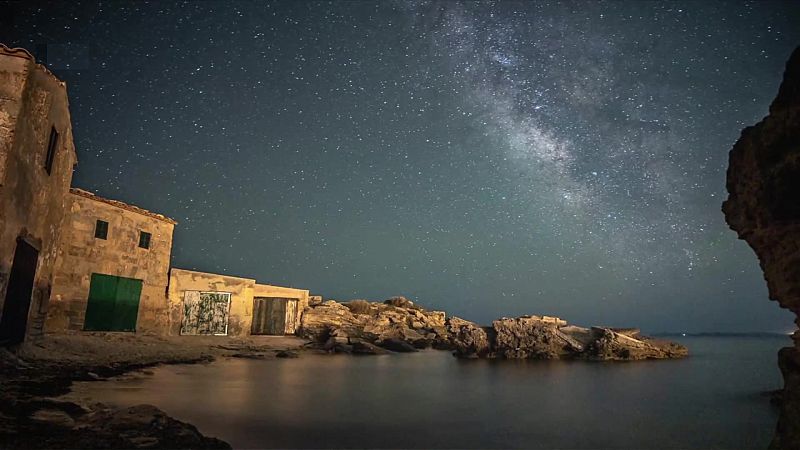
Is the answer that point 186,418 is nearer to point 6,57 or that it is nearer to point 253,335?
point 6,57

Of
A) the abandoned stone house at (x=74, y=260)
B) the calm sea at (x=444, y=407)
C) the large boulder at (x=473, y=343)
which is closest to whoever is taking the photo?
the calm sea at (x=444, y=407)

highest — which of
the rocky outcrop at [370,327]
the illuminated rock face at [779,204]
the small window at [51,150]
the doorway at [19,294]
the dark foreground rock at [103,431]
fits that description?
the small window at [51,150]

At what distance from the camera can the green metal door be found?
723 inches

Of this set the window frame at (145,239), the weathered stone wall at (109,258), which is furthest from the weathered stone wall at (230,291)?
the window frame at (145,239)

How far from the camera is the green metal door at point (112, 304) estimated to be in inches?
723

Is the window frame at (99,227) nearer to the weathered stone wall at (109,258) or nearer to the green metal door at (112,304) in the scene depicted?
the weathered stone wall at (109,258)

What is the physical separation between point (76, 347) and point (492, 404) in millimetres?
13961

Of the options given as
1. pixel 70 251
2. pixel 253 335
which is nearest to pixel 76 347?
pixel 70 251

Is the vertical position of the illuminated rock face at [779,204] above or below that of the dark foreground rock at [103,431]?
above

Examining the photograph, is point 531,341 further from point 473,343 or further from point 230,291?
point 230,291

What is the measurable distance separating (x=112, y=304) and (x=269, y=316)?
32.4ft

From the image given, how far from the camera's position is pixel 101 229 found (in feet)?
62.2

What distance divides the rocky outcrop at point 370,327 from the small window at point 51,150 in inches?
603

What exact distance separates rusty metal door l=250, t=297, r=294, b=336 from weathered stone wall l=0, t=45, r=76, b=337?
46.3 feet
